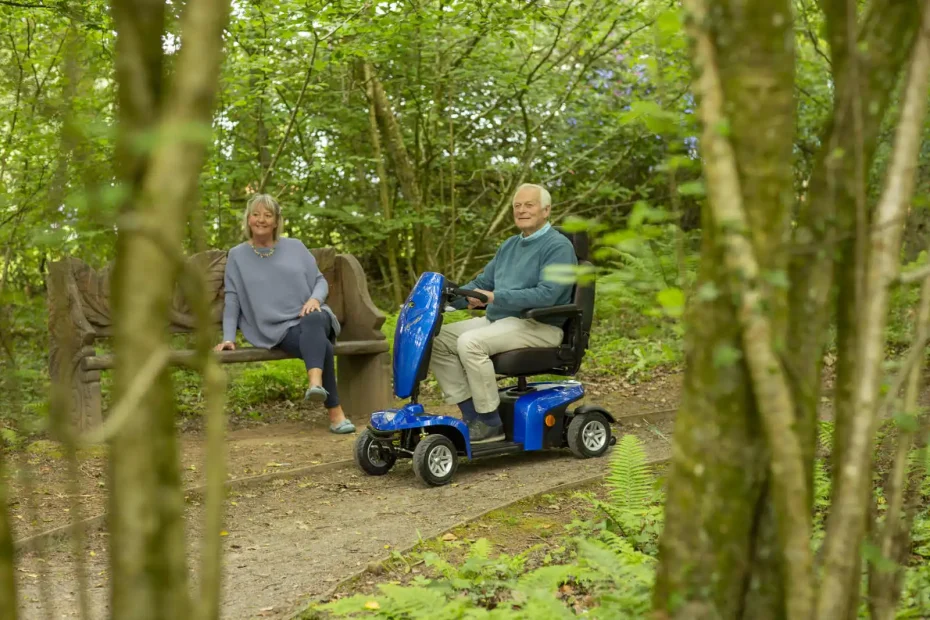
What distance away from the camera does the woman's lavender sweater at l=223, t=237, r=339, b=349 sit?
6773 mm

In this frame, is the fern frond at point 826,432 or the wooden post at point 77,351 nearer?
the fern frond at point 826,432

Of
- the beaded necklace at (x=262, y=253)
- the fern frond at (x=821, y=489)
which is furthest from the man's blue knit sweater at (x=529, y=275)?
the fern frond at (x=821, y=489)

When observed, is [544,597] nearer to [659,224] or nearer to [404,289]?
[659,224]

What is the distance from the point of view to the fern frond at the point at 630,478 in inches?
153

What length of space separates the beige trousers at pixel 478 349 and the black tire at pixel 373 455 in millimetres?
449

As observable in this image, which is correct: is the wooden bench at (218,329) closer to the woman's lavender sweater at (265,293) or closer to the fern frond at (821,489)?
the woman's lavender sweater at (265,293)

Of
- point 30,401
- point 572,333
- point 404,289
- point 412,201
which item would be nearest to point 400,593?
point 572,333

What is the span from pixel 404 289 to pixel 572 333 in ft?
20.5

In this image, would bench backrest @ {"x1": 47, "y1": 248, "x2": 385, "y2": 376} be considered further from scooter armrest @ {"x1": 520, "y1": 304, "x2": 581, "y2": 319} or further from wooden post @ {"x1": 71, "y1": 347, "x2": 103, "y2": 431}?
scooter armrest @ {"x1": 520, "y1": 304, "x2": 581, "y2": 319}

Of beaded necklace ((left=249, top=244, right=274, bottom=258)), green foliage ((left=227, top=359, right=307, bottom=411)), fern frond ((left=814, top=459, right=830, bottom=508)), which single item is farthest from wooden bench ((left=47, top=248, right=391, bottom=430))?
fern frond ((left=814, top=459, right=830, bottom=508))

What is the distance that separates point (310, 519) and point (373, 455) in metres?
0.91

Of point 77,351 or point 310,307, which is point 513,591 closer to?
point 310,307

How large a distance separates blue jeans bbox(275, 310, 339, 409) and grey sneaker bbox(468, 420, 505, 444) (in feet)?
4.84

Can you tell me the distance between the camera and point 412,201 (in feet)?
35.5
